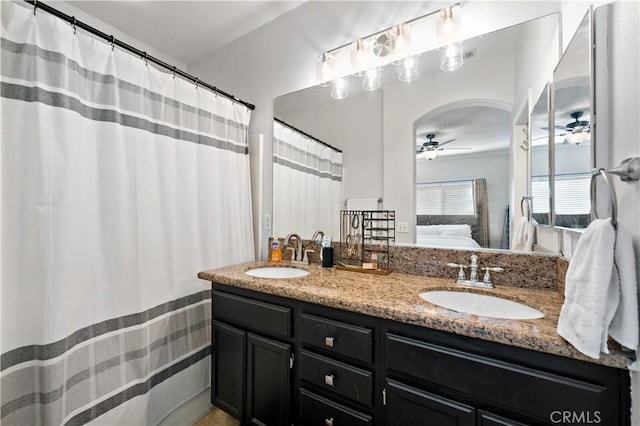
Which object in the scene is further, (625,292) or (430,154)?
(430,154)

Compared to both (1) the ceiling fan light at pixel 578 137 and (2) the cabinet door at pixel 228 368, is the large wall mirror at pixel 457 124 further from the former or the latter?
(2) the cabinet door at pixel 228 368

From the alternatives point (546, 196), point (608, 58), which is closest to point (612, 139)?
point (608, 58)

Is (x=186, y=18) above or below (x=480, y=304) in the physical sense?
above

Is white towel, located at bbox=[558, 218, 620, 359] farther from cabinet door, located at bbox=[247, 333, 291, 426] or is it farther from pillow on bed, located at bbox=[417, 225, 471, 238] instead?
cabinet door, located at bbox=[247, 333, 291, 426]

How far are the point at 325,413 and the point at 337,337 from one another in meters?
0.33

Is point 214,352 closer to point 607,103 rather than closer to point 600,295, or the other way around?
point 600,295

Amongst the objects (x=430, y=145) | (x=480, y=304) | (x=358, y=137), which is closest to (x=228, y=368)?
(x=480, y=304)

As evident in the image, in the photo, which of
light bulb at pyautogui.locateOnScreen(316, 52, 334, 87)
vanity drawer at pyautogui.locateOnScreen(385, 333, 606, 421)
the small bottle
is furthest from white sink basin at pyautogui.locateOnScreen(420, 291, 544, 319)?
light bulb at pyautogui.locateOnScreen(316, 52, 334, 87)

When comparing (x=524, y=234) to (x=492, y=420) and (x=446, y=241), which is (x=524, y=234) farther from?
(x=492, y=420)

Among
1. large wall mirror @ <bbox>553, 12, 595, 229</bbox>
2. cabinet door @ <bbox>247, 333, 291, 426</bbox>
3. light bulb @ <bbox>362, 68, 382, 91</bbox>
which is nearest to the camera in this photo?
large wall mirror @ <bbox>553, 12, 595, 229</bbox>

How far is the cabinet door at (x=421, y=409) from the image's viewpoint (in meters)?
0.82

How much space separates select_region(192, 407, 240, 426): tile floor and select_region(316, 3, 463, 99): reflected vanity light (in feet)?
7.06

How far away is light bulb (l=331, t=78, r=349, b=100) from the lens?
1.70 m
